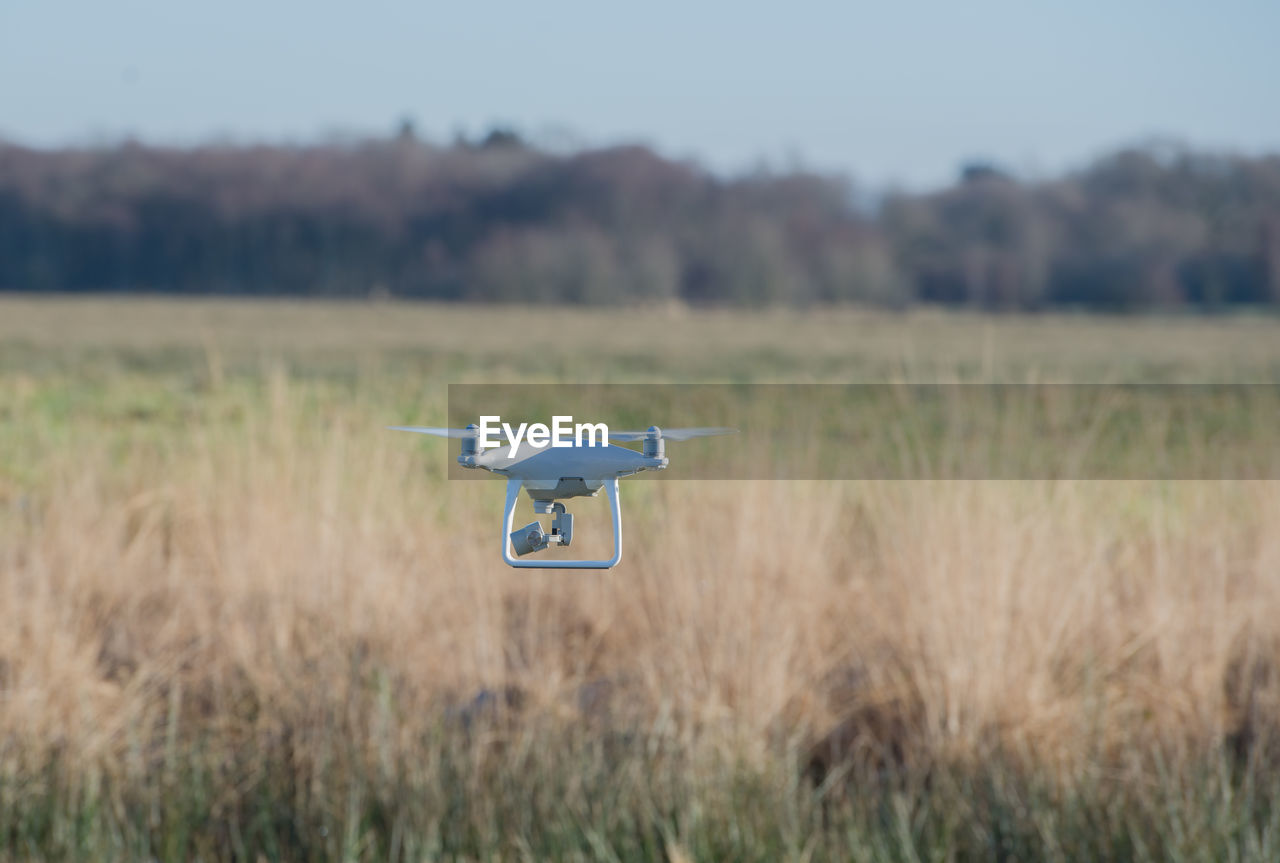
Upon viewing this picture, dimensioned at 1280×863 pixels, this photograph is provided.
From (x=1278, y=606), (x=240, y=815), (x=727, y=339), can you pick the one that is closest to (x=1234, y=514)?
(x=1278, y=606)

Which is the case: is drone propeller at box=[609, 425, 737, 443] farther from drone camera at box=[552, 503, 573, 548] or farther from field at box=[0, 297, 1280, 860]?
field at box=[0, 297, 1280, 860]

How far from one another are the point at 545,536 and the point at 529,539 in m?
0.02

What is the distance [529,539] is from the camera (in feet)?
3.10

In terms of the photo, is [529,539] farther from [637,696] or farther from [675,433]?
[637,696]

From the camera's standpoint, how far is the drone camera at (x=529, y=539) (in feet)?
3.10

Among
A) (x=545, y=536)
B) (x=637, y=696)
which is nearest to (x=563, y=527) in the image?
(x=545, y=536)

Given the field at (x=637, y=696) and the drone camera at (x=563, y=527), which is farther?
the field at (x=637, y=696)

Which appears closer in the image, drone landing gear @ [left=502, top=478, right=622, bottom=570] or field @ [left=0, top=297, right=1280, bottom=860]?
drone landing gear @ [left=502, top=478, right=622, bottom=570]

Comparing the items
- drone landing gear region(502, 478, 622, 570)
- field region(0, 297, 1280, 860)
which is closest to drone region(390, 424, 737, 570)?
drone landing gear region(502, 478, 622, 570)

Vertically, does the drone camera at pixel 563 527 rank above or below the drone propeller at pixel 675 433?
below

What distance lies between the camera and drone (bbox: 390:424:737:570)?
0.96 meters

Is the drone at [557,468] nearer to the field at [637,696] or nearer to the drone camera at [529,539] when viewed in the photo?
the drone camera at [529,539]

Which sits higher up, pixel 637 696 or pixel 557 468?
pixel 557 468

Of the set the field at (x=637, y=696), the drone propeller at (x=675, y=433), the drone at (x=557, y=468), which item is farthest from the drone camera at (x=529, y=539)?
the field at (x=637, y=696)
